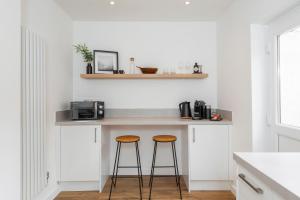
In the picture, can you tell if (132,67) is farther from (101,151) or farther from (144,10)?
(101,151)

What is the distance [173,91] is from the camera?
326 centimetres

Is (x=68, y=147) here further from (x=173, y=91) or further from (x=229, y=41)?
(x=229, y=41)

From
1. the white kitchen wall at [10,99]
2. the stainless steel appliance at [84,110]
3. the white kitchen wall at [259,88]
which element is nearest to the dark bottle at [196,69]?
the white kitchen wall at [259,88]

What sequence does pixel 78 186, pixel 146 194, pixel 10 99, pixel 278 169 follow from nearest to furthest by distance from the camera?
pixel 278 169
pixel 10 99
pixel 146 194
pixel 78 186

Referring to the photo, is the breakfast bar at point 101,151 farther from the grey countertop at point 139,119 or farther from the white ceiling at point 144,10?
the white ceiling at point 144,10

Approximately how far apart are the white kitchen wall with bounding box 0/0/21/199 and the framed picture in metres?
1.53

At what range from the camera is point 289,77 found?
185 centimetres

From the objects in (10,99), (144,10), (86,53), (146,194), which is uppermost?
(144,10)

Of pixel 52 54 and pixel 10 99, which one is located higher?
pixel 52 54

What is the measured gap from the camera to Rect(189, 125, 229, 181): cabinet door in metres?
2.60

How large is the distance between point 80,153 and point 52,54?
131cm

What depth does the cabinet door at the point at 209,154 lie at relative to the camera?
2.60 m

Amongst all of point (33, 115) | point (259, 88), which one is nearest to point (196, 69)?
point (259, 88)

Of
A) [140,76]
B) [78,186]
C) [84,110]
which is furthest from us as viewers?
[140,76]
